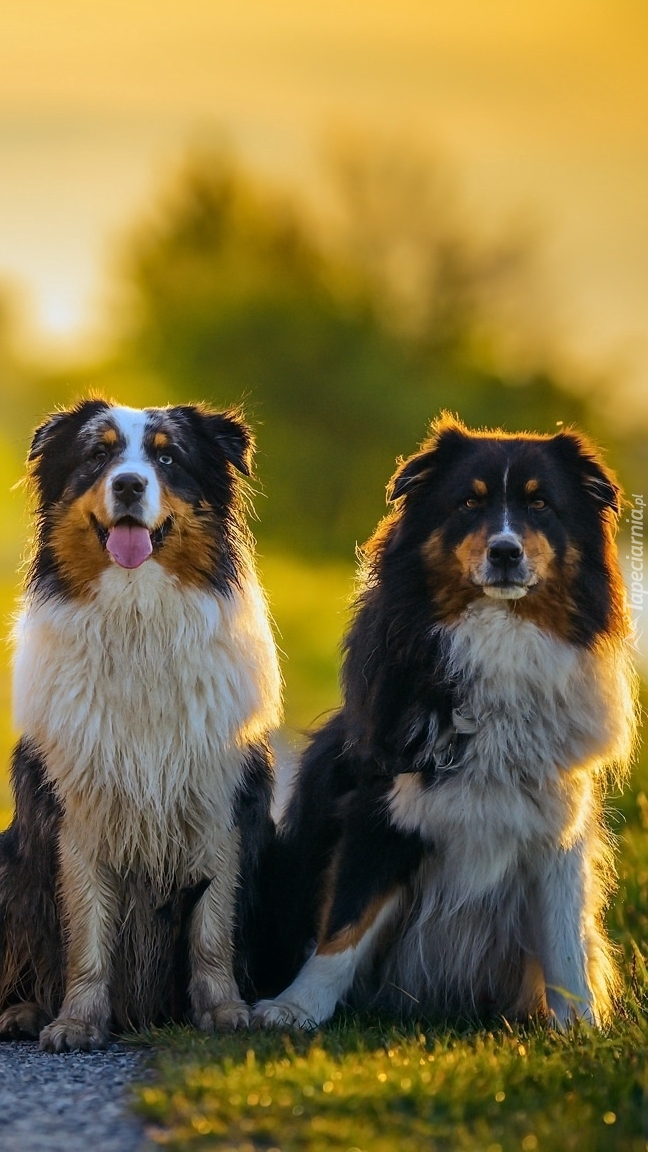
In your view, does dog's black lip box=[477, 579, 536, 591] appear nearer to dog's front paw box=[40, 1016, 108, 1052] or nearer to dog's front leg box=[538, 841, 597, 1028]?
dog's front leg box=[538, 841, 597, 1028]

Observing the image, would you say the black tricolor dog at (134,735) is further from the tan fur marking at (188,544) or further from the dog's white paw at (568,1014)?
the dog's white paw at (568,1014)

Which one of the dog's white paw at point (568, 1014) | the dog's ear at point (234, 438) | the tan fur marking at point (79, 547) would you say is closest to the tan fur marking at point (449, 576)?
the dog's ear at point (234, 438)

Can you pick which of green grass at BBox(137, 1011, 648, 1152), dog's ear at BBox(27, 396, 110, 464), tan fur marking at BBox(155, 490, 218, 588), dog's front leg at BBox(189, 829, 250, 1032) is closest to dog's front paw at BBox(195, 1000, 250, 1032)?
dog's front leg at BBox(189, 829, 250, 1032)

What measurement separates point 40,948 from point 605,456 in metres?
2.78

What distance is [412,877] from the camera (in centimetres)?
485

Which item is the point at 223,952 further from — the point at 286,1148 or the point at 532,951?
the point at 286,1148

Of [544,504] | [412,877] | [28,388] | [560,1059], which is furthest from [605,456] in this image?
[28,388]

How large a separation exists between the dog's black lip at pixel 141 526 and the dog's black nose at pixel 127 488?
0.28ft

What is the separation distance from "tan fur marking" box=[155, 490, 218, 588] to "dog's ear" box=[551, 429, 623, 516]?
50.4 inches

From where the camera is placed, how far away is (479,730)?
4.73 m

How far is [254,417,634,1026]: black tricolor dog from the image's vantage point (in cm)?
470

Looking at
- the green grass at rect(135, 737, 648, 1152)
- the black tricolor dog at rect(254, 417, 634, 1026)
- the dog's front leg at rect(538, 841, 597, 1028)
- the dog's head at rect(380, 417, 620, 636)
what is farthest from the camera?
the dog's front leg at rect(538, 841, 597, 1028)

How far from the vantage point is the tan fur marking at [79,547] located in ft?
15.7

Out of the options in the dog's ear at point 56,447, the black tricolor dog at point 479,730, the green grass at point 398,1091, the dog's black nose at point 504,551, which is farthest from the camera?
the dog's ear at point 56,447
